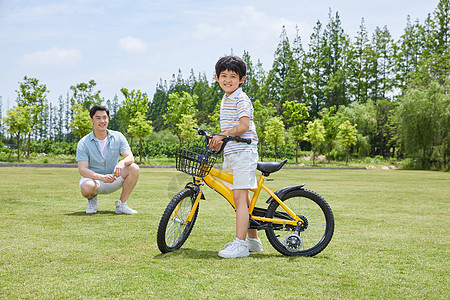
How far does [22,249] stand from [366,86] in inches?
2514

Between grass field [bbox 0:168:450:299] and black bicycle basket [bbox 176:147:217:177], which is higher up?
black bicycle basket [bbox 176:147:217:177]

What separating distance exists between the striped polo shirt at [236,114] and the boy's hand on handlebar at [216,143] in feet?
0.44

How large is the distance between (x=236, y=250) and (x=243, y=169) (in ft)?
2.38

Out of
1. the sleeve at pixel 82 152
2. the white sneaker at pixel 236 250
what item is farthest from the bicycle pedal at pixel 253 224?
the sleeve at pixel 82 152

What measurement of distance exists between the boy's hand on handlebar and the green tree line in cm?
3180

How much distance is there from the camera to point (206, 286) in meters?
2.75

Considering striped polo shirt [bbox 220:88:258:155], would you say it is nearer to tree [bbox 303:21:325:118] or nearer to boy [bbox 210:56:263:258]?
boy [bbox 210:56:263:258]

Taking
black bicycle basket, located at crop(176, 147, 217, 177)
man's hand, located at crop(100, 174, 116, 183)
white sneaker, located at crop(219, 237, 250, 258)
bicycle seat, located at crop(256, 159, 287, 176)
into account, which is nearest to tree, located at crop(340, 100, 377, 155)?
man's hand, located at crop(100, 174, 116, 183)

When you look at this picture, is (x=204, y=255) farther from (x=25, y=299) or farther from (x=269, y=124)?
(x=269, y=124)

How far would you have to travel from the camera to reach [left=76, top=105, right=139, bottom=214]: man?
19.2 feet

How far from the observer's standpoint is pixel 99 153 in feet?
19.5

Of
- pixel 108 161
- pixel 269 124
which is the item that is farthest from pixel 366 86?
pixel 108 161

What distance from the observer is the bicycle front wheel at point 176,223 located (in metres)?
3.55

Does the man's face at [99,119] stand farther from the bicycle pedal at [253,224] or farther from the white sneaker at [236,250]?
the white sneaker at [236,250]
